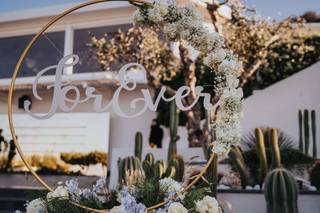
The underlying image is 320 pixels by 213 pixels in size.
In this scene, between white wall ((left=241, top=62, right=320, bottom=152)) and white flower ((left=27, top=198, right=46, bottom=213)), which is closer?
white flower ((left=27, top=198, right=46, bottom=213))

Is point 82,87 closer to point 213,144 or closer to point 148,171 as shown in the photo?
point 148,171

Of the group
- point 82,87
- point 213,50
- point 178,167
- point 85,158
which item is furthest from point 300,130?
point 213,50

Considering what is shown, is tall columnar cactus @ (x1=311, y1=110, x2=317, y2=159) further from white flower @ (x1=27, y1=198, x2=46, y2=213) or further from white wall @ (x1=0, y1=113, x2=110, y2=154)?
white flower @ (x1=27, y1=198, x2=46, y2=213)

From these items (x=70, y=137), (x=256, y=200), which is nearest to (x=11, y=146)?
(x=70, y=137)

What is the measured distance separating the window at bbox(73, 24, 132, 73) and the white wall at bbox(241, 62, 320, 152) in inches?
201

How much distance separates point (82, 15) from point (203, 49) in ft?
44.6

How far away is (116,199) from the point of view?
3.09m

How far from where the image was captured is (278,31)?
1278 centimetres

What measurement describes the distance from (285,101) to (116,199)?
10.5 m

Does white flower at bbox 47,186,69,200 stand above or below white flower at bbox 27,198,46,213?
above

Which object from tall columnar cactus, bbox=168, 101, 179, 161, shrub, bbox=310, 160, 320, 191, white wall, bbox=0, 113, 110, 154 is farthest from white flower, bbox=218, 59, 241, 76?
white wall, bbox=0, 113, 110, 154

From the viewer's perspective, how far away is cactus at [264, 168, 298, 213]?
607 cm

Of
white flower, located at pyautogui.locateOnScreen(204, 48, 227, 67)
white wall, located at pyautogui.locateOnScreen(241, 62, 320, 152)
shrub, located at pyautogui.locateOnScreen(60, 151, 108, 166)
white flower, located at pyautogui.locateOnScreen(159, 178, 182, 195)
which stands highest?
white wall, located at pyautogui.locateOnScreen(241, 62, 320, 152)

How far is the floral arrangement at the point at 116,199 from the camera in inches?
104
